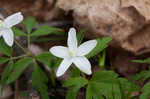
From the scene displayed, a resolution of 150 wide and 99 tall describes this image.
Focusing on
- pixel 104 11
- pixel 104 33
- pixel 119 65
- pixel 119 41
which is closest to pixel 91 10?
pixel 104 11

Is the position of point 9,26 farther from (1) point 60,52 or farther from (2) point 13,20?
(1) point 60,52

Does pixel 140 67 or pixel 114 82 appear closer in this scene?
pixel 114 82

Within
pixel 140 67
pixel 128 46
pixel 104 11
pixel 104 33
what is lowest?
pixel 140 67

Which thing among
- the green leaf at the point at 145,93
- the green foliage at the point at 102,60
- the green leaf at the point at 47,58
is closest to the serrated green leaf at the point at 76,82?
the green leaf at the point at 47,58

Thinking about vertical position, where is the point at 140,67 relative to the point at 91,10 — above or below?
below

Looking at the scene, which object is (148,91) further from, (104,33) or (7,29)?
(7,29)

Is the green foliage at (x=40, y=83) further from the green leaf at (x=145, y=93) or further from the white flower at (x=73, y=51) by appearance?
the green leaf at (x=145, y=93)
